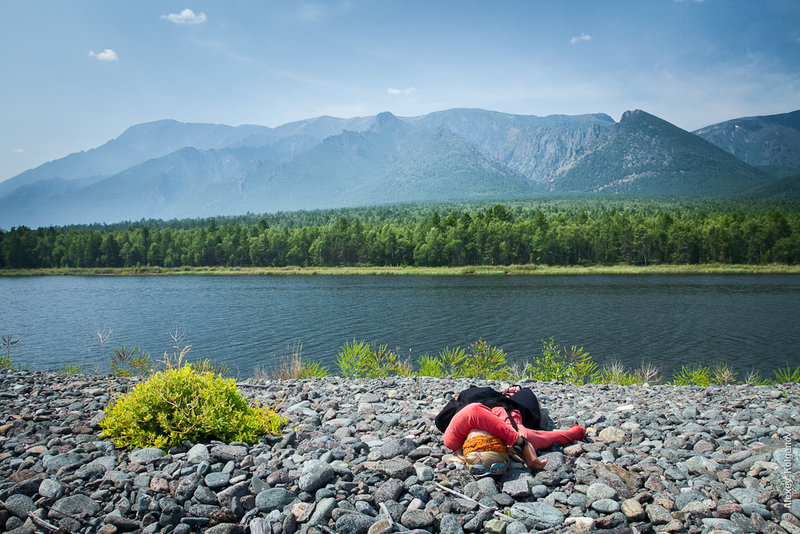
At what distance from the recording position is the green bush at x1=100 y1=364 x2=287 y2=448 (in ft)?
20.8

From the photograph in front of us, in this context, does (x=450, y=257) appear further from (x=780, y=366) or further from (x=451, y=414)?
(x=451, y=414)

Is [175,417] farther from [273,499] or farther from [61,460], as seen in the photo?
[273,499]

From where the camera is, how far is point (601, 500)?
17.4 ft

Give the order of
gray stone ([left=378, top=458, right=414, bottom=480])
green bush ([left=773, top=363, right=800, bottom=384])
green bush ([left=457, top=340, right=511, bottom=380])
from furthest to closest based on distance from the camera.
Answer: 1. green bush ([left=457, top=340, right=511, bottom=380])
2. green bush ([left=773, top=363, right=800, bottom=384])
3. gray stone ([left=378, top=458, right=414, bottom=480])

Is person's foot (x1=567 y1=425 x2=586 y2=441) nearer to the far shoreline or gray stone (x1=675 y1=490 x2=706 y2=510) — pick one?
gray stone (x1=675 y1=490 x2=706 y2=510)

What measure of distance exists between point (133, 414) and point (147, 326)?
121 ft

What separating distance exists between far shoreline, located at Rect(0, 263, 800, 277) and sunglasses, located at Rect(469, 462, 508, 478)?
84862 millimetres

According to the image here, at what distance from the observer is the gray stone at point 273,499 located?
5.19m

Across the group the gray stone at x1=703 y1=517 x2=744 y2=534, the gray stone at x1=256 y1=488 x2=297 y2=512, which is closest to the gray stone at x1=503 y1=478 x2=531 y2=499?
the gray stone at x1=703 y1=517 x2=744 y2=534

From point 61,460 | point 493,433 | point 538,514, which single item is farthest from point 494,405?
point 61,460

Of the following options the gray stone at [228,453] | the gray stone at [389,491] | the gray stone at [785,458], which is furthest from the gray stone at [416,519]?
the gray stone at [785,458]

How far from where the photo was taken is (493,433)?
624 centimetres

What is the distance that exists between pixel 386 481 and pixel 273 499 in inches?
51.6

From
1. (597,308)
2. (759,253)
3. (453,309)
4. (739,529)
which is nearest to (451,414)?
(739,529)
